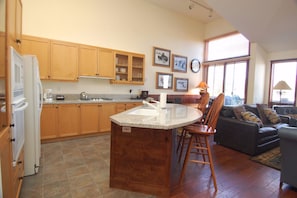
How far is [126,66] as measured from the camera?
15.6ft

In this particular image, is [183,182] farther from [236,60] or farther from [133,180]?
[236,60]

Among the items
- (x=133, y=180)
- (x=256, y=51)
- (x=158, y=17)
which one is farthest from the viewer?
(x=158, y=17)

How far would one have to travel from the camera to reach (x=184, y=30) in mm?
6285

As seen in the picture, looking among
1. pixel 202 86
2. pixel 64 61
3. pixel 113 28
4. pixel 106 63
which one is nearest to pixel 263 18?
pixel 202 86

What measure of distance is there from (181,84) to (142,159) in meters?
4.82

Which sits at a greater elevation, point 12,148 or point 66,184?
point 12,148

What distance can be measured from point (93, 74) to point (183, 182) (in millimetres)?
3134

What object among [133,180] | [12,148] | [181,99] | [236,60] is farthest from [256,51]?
[12,148]

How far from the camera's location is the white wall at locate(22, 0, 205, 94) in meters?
3.83

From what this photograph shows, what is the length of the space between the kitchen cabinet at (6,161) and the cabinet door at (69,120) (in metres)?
2.28

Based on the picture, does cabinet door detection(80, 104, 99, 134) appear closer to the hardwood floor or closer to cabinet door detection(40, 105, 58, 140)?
cabinet door detection(40, 105, 58, 140)

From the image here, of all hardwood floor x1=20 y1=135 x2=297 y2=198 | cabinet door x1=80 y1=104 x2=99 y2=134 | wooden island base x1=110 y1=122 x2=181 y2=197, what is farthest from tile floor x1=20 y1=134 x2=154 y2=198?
cabinet door x1=80 y1=104 x2=99 y2=134

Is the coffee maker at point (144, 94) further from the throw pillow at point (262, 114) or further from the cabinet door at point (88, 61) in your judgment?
the throw pillow at point (262, 114)

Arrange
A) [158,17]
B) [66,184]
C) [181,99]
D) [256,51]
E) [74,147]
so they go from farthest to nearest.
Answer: [181,99]
[158,17]
[256,51]
[74,147]
[66,184]
